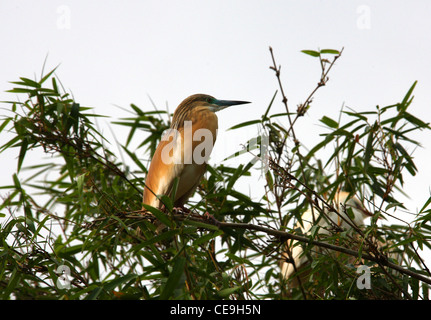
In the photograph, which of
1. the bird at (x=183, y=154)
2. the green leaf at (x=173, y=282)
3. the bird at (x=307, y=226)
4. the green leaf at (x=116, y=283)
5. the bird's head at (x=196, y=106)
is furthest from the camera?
the bird's head at (x=196, y=106)

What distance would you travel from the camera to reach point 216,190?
223 cm

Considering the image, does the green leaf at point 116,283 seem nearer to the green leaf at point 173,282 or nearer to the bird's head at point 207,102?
the green leaf at point 173,282

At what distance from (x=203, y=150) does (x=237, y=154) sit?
24cm

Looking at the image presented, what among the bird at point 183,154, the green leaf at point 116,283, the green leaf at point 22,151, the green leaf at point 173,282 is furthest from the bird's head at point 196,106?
the green leaf at point 173,282

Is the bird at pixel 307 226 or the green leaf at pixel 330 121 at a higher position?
the green leaf at pixel 330 121

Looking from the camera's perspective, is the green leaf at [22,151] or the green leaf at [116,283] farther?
the green leaf at [22,151]

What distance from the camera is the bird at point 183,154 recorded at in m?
2.22

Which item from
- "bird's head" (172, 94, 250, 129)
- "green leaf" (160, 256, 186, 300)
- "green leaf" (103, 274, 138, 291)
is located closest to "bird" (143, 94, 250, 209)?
"bird's head" (172, 94, 250, 129)

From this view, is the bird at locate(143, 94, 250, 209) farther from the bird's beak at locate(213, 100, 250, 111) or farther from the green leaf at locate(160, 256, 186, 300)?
the green leaf at locate(160, 256, 186, 300)

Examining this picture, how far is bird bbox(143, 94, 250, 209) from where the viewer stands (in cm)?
222

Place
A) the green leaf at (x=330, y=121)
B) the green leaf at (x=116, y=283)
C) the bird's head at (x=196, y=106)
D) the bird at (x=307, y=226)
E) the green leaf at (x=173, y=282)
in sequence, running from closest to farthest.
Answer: the green leaf at (x=173, y=282)
the green leaf at (x=116, y=283)
the bird at (x=307, y=226)
the green leaf at (x=330, y=121)
the bird's head at (x=196, y=106)
